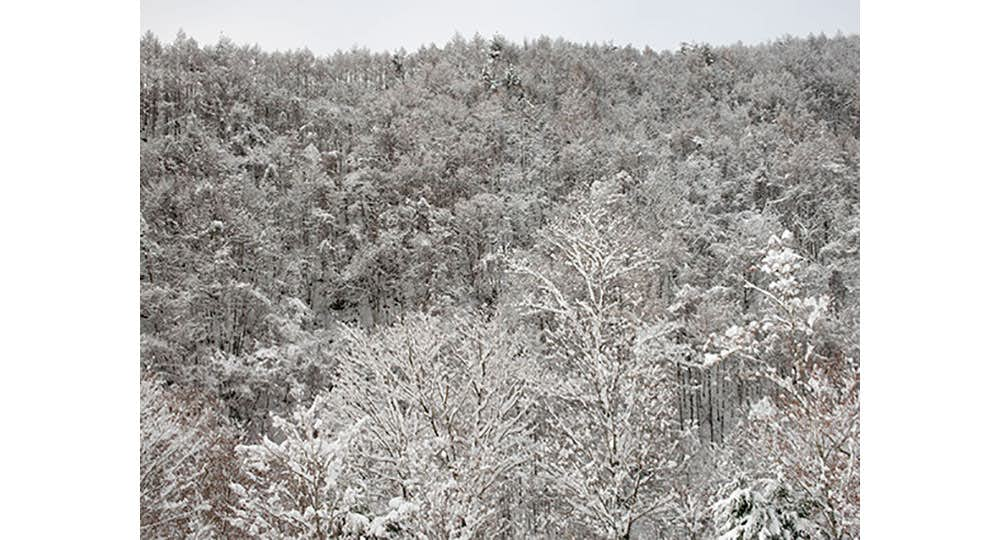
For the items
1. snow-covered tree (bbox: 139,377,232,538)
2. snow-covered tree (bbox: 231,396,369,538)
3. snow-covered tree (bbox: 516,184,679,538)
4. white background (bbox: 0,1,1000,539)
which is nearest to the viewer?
white background (bbox: 0,1,1000,539)

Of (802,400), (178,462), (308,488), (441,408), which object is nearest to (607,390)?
(441,408)

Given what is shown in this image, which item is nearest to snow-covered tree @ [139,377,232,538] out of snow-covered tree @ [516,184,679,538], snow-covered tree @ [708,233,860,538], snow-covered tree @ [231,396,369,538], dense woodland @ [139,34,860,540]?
dense woodland @ [139,34,860,540]

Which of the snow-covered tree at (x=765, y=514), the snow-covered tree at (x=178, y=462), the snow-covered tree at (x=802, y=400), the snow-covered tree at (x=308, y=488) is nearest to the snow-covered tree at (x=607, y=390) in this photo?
the snow-covered tree at (x=802, y=400)

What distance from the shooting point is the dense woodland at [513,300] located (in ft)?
15.7

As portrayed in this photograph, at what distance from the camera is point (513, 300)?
7250 millimetres

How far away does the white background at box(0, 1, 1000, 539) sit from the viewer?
2979 millimetres

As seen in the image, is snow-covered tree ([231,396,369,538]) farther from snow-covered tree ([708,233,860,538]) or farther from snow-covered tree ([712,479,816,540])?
snow-covered tree ([708,233,860,538])

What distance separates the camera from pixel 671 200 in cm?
714

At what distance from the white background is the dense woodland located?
3.02 ft
